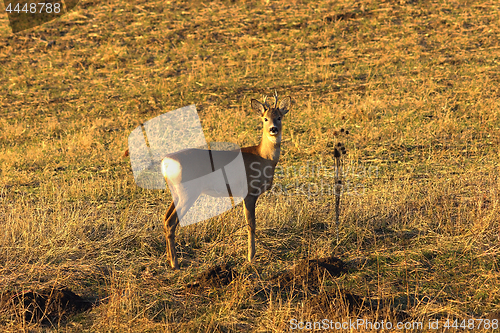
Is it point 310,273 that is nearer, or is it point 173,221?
point 310,273

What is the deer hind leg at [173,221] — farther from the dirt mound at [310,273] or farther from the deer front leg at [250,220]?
the dirt mound at [310,273]

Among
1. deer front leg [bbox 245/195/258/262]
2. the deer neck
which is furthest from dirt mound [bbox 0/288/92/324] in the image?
the deer neck

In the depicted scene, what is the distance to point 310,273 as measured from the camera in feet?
20.2

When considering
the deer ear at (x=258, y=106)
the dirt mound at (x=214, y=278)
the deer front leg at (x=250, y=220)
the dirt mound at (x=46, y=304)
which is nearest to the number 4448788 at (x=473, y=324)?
the dirt mound at (x=214, y=278)

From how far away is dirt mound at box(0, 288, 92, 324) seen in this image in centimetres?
554

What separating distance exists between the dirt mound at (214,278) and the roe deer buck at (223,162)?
0.50m

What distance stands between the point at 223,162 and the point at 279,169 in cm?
496

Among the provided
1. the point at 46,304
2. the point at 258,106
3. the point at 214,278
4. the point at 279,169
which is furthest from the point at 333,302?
the point at 279,169

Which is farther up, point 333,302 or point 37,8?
point 37,8

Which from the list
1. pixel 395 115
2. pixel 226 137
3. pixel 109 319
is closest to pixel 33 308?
pixel 109 319

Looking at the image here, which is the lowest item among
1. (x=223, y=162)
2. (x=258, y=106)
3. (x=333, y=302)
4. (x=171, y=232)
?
(x=333, y=302)

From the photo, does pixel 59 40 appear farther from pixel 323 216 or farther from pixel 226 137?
pixel 323 216

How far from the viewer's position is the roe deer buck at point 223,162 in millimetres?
6457

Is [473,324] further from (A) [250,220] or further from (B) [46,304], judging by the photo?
(B) [46,304]
